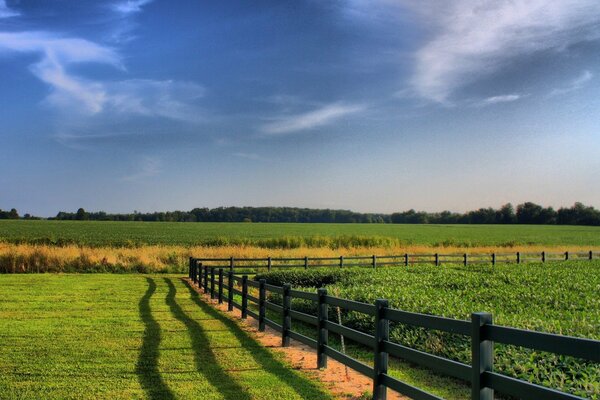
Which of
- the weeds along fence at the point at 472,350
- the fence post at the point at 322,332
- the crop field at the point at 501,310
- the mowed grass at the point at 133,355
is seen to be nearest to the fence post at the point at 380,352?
Answer: the weeds along fence at the point at 472,350

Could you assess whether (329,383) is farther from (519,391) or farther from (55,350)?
(55,350)

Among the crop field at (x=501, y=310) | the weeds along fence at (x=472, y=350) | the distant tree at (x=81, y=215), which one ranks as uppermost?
the distant tree at (x=81, y=215)

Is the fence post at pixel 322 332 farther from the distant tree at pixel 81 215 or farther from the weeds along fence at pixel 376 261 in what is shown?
the distant tree at pixel 81 215

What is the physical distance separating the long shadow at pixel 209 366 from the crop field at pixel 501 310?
9.43ft

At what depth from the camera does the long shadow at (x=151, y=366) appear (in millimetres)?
7609

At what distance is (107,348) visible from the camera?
10.5 metres

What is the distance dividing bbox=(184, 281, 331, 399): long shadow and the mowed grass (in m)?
0.01

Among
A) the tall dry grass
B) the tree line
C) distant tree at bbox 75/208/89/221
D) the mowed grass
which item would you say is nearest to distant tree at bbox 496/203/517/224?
the tree line

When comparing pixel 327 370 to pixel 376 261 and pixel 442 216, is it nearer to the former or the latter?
pixel 376 261

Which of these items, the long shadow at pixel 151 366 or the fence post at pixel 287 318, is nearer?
the long shadow at pixel 151 366

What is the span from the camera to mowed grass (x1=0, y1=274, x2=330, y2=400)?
776cm

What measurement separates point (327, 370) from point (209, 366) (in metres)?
1.99

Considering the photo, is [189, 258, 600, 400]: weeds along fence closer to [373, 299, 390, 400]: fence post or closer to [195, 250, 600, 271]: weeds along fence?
[373, 299, 390, 400]: fence post

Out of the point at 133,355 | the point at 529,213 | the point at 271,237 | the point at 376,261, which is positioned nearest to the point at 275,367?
the point at 133,355
